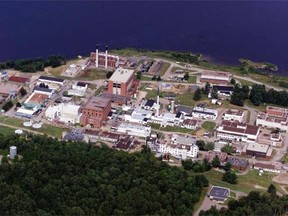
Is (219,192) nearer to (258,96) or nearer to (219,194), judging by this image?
(219,194)

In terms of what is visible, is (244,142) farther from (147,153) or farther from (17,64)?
(17,64)

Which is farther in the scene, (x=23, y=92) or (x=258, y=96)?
(x=258, y=96)

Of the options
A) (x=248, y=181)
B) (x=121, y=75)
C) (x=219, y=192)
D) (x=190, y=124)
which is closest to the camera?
(x=219, y=192)

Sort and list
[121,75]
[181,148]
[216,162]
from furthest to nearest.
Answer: [121,75] → [181,148] → [216,162]

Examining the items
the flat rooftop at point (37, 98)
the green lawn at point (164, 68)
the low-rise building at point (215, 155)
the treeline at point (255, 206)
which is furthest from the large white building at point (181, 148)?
the green lawn at point (164, 68)

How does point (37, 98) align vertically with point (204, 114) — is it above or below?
below

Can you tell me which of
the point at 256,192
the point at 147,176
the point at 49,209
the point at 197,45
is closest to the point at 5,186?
the point at 49,209

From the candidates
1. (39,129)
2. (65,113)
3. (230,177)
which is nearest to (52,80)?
(65,113)

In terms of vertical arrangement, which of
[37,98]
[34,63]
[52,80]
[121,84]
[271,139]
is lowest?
[271,139]
